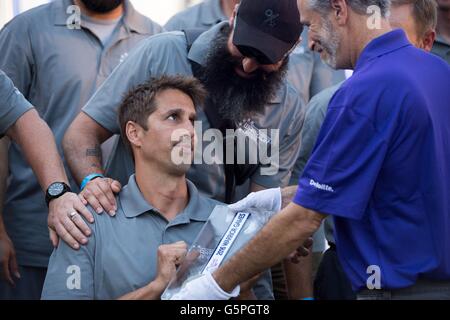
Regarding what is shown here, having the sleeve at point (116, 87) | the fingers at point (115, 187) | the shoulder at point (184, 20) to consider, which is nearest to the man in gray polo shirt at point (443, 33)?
the shoulder at point (184, 20)

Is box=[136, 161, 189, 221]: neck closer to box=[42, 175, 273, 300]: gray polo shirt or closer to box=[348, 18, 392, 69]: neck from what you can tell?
box=[42, 175, 273, 300]: gray polo shirt

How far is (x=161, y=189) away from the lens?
376 cm

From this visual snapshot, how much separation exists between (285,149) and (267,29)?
0.67m

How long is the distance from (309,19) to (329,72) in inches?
85.6

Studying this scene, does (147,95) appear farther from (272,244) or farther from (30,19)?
(272,244)

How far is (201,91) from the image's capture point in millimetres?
3938

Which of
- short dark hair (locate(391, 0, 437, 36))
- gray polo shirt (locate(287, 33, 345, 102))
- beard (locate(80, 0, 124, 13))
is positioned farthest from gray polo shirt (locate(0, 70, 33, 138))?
gray polo shirt (locate(287, 33, 345, 102))

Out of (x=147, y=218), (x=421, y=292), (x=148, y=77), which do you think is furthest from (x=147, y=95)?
(x=421, y=292)

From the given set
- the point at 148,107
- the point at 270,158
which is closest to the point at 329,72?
the point at 270,158

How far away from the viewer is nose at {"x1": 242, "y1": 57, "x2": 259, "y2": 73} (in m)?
3.97

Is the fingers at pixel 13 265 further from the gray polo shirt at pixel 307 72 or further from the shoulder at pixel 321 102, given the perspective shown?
the gray polo shirt at pixel 307 72

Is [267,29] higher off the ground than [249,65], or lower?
higher

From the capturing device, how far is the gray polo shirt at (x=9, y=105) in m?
3.82
